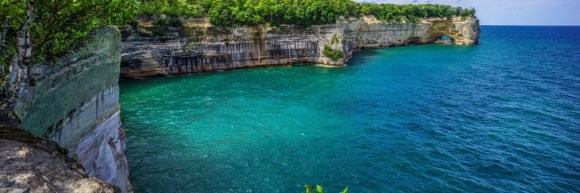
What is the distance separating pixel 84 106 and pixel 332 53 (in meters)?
62.8

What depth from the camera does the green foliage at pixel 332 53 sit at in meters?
76.4

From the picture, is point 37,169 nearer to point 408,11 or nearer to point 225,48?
point 225,48

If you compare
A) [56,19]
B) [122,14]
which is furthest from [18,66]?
[122,14]

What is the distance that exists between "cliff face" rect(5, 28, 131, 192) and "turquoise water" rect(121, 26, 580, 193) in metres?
5.48

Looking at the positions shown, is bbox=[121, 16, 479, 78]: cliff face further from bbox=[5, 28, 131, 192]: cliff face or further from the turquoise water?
bbox=[5, 28, 131, 192]: cliff face

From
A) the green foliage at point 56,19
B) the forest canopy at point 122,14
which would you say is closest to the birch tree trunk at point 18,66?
the forest canopy at point 122,14

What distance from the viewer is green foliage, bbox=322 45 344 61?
7644 cm

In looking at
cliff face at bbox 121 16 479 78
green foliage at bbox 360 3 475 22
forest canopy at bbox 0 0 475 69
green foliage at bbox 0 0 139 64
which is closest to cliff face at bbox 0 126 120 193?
forest canopy at bbox 0 0 475 69

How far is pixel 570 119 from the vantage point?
4197cm

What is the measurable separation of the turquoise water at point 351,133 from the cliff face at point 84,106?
5476 millimetres

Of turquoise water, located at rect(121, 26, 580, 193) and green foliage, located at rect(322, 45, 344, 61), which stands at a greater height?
green foliage, located at rect(322, 45, 344, 61)

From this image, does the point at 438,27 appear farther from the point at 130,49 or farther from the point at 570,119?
the point at 130,49

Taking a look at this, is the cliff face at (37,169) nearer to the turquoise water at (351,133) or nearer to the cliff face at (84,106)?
the cliff face at (84,106)

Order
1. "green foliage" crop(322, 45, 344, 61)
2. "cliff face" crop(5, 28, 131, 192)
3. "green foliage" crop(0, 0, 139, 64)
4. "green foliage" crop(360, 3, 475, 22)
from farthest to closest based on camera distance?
"green foliage" crop(360, 3, 475, 22)
"green foliage" crop(322, 45, 344, 61)
"cliff face" crop(5, 28, 131, 192)
"green foliage" crop(0, 0, 139, 64)
